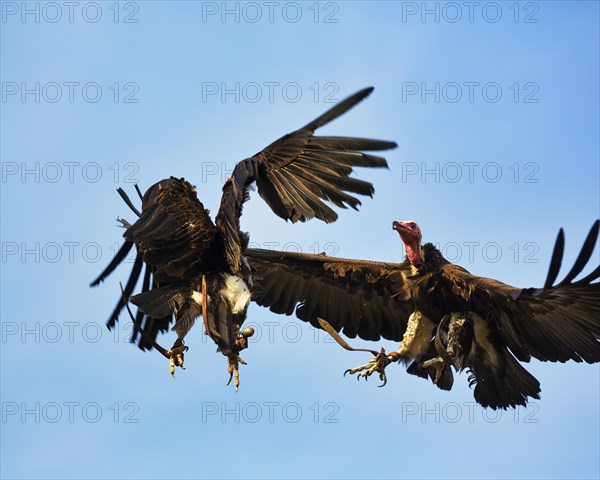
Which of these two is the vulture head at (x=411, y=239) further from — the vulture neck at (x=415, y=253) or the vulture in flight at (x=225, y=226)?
the vulture in flight at (x=225, y=226)

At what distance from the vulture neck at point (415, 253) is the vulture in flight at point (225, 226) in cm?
218

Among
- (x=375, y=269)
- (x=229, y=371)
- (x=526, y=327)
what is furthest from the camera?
(x=375, y=269)

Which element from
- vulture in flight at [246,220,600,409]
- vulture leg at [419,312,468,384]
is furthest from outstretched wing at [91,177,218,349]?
vulture leg at [419,312,468,384]

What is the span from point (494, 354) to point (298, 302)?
9.66 ft

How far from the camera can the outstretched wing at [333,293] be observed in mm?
22312

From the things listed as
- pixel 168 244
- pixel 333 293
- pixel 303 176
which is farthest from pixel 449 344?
pixel 168 244

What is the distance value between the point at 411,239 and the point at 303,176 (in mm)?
2385

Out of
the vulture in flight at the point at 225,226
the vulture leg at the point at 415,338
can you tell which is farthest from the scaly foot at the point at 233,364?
the vulture leg at the point at 415,338

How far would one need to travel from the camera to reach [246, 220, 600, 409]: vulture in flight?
66.7ft

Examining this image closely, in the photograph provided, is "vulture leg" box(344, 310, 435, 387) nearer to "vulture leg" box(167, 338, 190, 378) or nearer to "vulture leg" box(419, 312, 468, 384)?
"vulture leg" box(419, 312, 468, 384)

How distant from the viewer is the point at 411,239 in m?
21.3

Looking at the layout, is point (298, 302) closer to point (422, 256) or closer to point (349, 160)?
point (422, 256)

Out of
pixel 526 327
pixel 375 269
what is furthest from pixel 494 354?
pixel 375 269

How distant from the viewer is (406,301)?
869 inches
